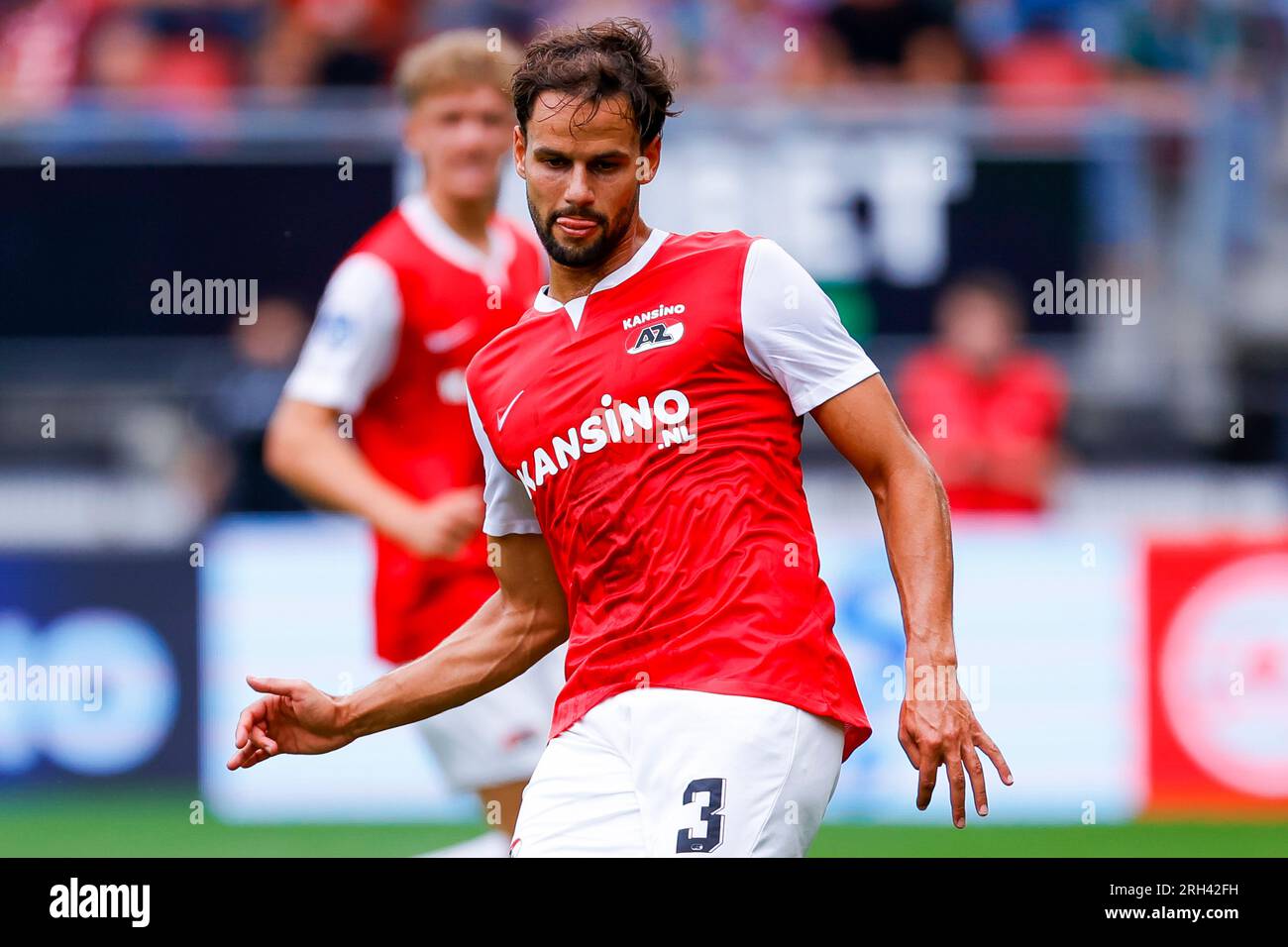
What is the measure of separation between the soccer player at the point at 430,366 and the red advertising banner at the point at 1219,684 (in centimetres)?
409

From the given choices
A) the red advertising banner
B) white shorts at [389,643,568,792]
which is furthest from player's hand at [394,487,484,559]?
the red advertising banner

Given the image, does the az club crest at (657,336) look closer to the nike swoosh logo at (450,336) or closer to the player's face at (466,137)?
the nike swoosh logo at (450,336)

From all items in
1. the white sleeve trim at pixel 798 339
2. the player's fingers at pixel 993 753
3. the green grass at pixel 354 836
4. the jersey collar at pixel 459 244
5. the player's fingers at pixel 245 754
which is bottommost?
the green grass at pixel 354 836

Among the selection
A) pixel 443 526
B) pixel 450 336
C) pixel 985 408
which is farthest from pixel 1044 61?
pixel 443 526

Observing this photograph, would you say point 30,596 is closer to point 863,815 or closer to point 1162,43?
point 863,815

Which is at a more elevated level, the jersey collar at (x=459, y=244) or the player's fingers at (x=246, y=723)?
the jersey collar at (x=459, y=244)

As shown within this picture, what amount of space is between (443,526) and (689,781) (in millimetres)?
1808

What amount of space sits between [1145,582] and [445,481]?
4.46 meters

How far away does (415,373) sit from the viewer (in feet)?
20.6

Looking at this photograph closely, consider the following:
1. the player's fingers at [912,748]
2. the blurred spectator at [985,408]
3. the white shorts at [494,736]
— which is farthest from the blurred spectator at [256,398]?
the player's fingers at [912,748]

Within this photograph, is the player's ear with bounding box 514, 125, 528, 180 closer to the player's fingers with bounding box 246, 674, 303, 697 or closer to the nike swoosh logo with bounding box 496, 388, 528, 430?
the nike swoosh logo with bounding box 496, 388, 528, 430

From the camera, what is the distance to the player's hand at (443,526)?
5555 millimetres

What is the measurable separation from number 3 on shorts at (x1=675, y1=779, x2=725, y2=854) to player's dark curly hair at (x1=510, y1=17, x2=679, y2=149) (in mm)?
1414

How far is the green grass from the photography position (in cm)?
888
